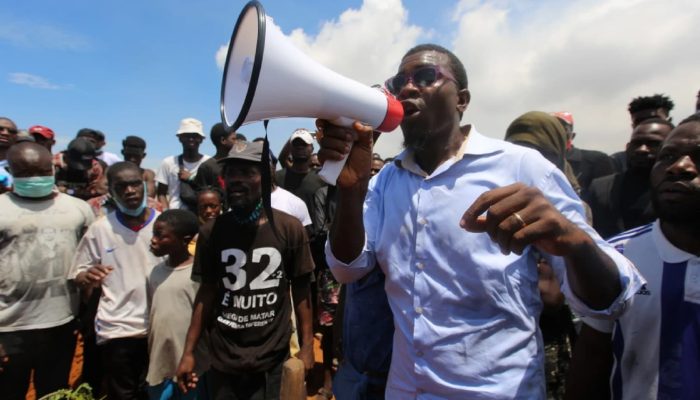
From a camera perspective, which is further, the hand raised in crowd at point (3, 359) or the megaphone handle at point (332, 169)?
the hand raised in crowd at point (3, 359)

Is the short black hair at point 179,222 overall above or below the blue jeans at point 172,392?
above

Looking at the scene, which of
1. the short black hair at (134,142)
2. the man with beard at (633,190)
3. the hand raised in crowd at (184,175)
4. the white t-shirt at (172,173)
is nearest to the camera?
the man with beard at (633,190)

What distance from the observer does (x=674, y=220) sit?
1640 mm

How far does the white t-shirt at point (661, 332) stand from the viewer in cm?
153

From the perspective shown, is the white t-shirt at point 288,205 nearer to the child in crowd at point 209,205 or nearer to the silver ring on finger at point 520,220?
the child in crowd at point 209,205

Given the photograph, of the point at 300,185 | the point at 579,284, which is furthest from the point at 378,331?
the point at 300,185

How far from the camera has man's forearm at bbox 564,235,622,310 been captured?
1.28 m

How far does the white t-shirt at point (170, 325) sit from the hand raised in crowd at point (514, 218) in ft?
9.10

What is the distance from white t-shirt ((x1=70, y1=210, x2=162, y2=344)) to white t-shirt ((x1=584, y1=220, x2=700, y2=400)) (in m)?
3.20

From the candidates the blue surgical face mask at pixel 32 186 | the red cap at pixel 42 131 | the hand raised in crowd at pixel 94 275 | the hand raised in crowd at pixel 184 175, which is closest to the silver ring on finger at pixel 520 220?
the hand raised in crowd at pixel 94 275

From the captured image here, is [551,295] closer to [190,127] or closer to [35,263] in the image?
[35,263]

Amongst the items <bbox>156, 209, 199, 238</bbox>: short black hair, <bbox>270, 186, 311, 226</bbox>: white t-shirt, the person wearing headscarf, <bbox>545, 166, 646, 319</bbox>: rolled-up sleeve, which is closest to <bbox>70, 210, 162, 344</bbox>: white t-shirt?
<bbox>156, 209, 199, 238</bbox>: short black hair

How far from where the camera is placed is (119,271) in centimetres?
362

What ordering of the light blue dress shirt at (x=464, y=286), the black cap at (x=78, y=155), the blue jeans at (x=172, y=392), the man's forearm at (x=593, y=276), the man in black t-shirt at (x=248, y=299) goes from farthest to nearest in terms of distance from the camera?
1. the black cap at (x=78, y=155)
2. the blue jeans at (x=172, y=392)
3. the man in black t-shirt at (x=248, y=299)
4. the light blue dress shirt at (x=464, y=286)
5. the man's forearm at (x=593, y=276)
